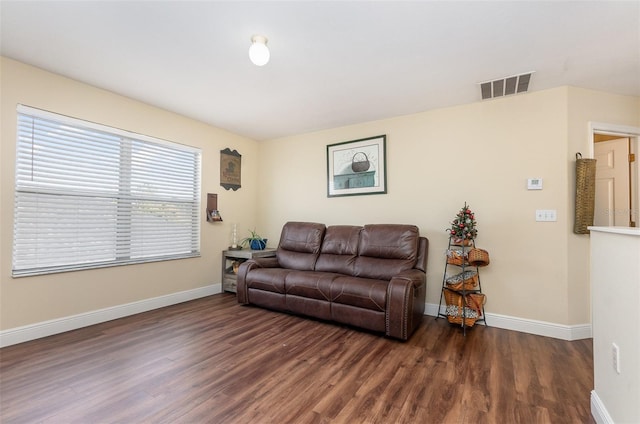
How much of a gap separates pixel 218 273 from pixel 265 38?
10.9 ft

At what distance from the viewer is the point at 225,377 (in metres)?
1.97

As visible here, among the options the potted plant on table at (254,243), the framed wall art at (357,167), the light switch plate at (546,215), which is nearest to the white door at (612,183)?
the light switch plate at (546,215)

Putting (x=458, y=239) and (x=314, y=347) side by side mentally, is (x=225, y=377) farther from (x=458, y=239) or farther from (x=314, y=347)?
(x=458, y=239)

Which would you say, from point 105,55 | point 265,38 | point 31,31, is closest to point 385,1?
point 265,38

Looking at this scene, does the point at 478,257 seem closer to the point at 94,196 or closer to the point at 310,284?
the point at 310,284

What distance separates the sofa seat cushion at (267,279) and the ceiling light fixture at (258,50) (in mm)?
2286

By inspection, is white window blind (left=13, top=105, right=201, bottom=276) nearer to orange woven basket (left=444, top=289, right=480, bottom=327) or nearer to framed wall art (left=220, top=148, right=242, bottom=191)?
framed wall art (left=220, top=148, right=242, bottom=191)

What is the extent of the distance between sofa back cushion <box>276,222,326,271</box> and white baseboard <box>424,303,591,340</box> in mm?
2133

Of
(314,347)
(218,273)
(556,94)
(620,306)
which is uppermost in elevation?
(556,94)

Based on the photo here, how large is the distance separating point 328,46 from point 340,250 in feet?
7.57

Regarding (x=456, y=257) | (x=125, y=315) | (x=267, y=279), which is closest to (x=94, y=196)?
(x=125, y=315)

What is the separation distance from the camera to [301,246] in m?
3.88

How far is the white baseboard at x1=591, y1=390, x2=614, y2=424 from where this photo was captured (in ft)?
4.72

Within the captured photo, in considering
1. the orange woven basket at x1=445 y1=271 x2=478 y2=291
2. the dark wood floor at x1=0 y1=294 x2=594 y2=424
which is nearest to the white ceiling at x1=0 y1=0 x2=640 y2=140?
the orange woven basket at x1=445 y1=271 x2=478 y2=291
